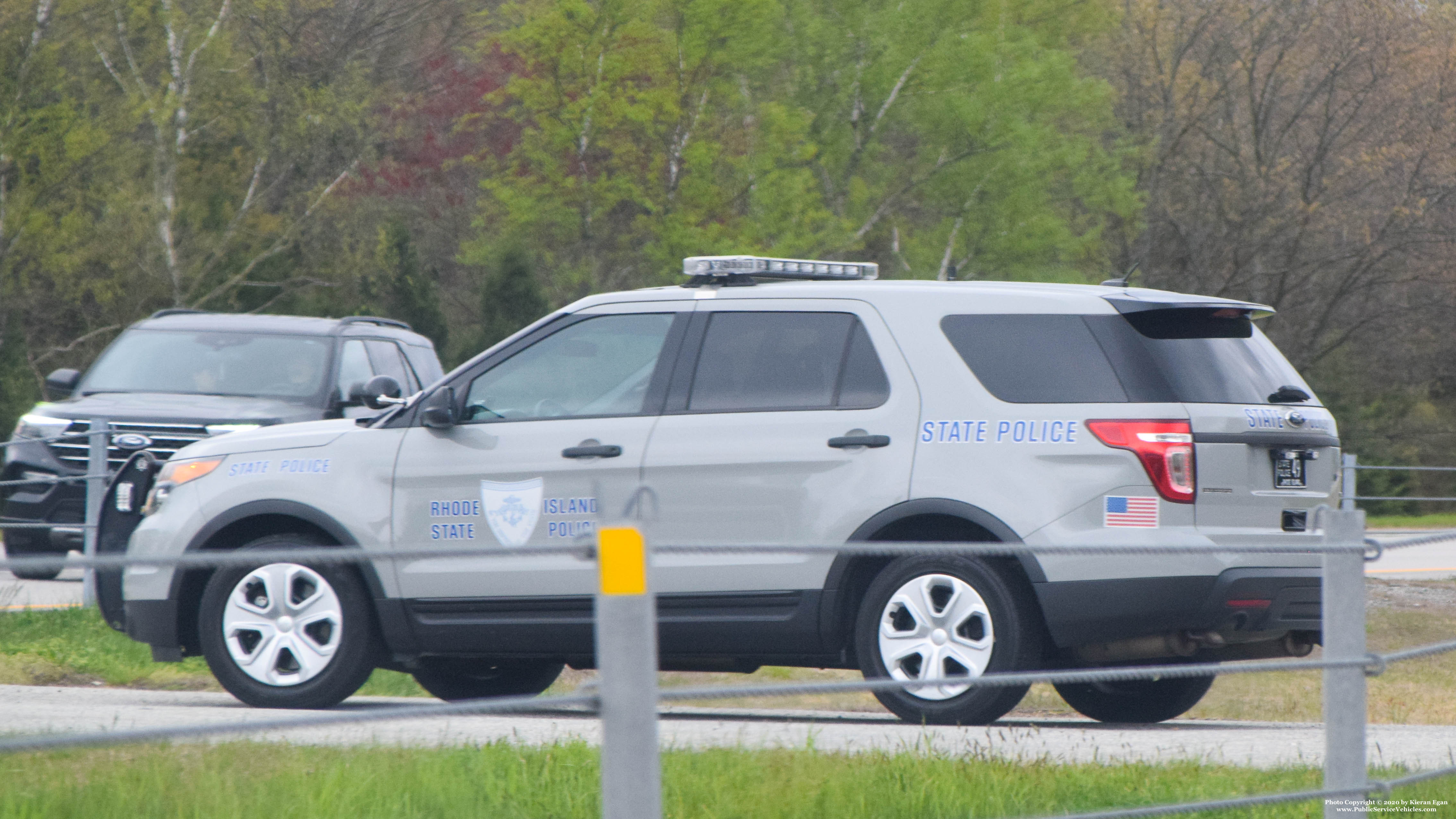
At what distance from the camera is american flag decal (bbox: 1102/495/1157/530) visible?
6602 mm

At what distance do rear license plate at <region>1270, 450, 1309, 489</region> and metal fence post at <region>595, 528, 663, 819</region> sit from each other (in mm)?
4373

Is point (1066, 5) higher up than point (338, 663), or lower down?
higher up

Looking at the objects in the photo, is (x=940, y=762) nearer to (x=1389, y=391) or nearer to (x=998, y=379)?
(x=998, y=379)

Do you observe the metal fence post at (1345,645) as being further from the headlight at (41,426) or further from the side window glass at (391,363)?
the headlight at (41,426)

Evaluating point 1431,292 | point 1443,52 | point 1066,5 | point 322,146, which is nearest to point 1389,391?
point 1431,292

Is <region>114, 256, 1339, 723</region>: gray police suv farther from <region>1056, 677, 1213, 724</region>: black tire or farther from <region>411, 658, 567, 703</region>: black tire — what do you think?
<region>411, 658, 567, 703</region>: black tire

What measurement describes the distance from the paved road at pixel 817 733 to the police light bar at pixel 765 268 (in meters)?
1.89

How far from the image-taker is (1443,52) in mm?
34688

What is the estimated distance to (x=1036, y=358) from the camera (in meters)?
6.95

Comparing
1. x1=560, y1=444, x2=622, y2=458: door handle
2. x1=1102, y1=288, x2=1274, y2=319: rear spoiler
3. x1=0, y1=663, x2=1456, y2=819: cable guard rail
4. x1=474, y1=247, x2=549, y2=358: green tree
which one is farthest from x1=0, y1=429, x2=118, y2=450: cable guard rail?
x1=474, y1=247, x2=549, y2=358: green tree

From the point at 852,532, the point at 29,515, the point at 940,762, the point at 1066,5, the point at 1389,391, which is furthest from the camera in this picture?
the point at 1389,391

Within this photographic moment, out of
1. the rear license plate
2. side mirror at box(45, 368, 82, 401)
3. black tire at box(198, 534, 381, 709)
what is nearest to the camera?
the rear license plate

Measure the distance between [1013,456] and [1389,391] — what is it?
1252 inches

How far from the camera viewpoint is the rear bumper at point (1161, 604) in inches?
260
